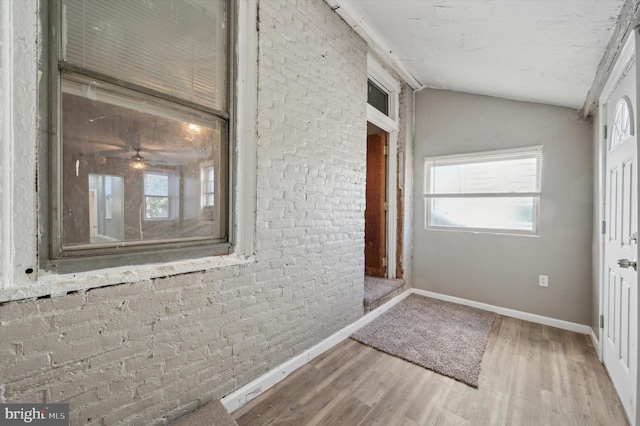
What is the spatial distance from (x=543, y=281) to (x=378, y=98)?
297 centimetres

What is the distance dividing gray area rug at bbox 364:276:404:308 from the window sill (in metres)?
1.92

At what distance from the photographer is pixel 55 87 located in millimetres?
1113

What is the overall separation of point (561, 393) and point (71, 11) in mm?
3616

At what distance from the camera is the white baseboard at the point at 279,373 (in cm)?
165

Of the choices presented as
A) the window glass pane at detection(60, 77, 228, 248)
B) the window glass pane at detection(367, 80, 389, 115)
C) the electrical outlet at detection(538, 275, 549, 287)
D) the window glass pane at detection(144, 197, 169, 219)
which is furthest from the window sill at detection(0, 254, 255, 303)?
the electrical outlet at detection(538, 275, 549, 287)

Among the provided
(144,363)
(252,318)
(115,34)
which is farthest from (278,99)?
(144,363)

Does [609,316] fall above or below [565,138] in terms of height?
below

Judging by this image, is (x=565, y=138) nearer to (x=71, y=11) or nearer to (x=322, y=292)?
(x=322, y=292)

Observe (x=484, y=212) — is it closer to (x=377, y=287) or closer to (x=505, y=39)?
(x=377, y=287)

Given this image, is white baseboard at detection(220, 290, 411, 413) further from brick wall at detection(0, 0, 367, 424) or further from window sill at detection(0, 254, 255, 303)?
window sill at detection(0, 254, 255, 303)

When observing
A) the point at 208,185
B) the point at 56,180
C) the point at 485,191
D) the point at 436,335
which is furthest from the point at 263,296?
the point at 485,191

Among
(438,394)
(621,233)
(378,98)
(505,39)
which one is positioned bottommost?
(438,394)

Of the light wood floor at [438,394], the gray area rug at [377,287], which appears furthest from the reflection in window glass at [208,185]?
the gray area rug at [377,287]

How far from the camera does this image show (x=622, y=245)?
5.62 feet
